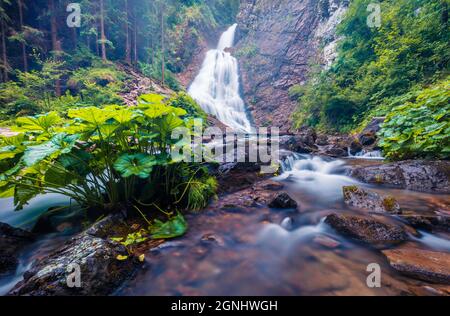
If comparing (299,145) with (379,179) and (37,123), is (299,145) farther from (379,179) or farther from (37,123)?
(37,123)

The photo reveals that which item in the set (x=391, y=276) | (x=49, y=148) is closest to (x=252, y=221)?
(x=391, y=276)

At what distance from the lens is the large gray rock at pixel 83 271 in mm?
1568

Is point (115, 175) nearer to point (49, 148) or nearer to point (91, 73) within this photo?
point (49, 148)

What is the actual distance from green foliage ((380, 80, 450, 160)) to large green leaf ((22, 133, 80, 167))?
591 centimetres

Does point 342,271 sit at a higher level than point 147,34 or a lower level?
lower

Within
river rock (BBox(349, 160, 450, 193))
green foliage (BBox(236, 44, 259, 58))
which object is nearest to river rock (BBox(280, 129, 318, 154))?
river rock (BBox(349, 160, 450, 193))

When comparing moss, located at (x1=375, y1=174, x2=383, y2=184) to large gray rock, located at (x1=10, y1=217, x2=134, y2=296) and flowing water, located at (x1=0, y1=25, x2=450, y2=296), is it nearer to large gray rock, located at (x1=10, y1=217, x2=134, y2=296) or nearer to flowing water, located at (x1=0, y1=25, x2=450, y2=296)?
flowing water, located at (x1=0, y1=25, x2=450, y2=296)

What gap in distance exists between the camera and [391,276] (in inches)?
71.2

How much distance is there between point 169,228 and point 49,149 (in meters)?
1.47

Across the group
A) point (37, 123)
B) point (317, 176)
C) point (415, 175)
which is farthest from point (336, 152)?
point (37, 123)

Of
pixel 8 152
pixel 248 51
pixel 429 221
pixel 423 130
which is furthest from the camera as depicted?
pixel 248 51

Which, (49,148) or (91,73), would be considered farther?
(91,73)

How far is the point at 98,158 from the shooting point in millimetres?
2717
